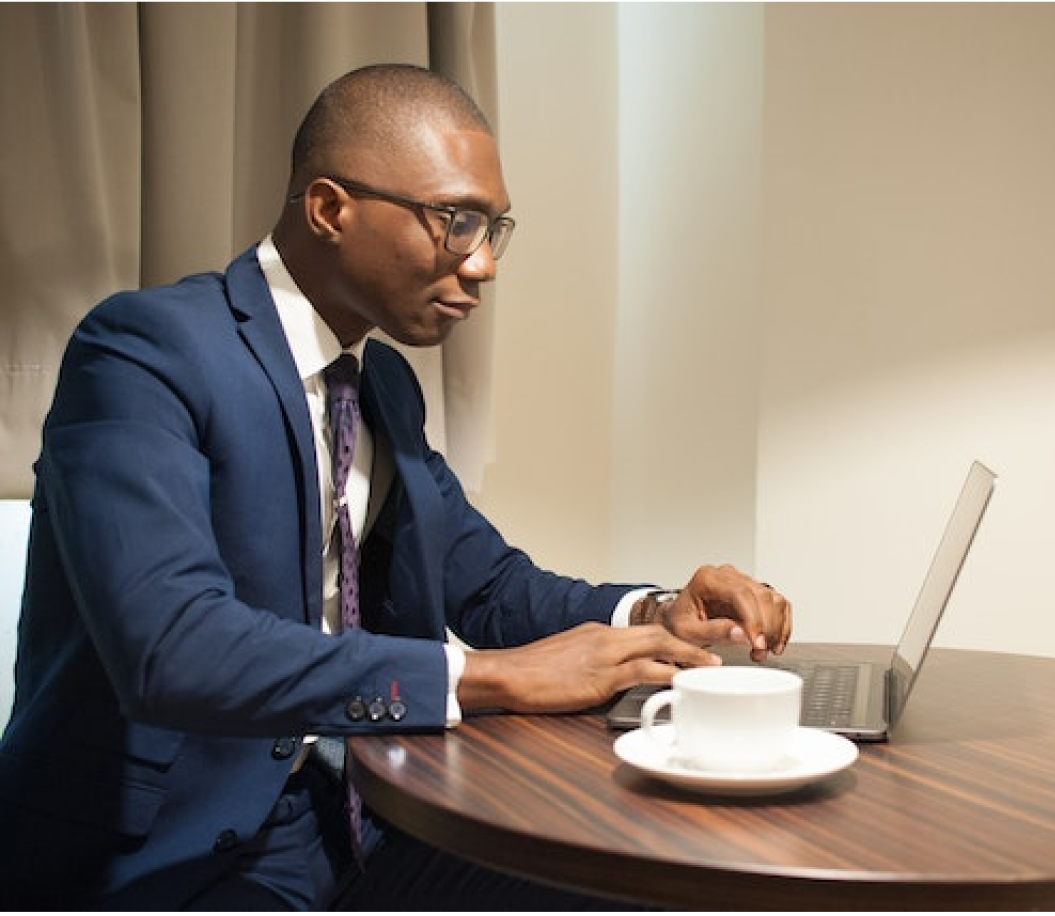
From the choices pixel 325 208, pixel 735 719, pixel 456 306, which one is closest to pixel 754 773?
pixel 735 719

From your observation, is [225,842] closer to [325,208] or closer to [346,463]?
[346,463]

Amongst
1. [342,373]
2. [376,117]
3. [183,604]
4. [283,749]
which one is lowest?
[283,749]

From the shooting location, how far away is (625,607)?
1.77m

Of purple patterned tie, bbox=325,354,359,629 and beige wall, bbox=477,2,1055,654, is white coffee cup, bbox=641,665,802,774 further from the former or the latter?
beige wall, bbox=477,2,1055,654

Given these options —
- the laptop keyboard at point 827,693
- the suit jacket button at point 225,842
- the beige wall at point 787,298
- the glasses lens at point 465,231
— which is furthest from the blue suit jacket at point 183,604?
the beige wall at point 787,298

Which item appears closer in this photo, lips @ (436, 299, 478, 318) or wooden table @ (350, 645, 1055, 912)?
wooden table @ (350, 645, 1055, 912)

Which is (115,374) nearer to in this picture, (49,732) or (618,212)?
(49,732)

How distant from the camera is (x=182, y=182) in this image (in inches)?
92.4

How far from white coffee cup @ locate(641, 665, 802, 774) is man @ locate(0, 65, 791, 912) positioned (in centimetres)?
25

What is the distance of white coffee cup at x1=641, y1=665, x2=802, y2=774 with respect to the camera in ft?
3.64

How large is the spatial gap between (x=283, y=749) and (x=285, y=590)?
0.16m

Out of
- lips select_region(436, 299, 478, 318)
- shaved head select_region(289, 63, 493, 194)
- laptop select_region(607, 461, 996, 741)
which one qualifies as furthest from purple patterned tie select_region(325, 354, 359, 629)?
laptop select_region(607, 461, 996, 741)

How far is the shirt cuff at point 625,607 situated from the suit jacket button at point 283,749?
44 centimetres

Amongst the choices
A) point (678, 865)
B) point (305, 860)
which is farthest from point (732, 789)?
point (305, 860)
